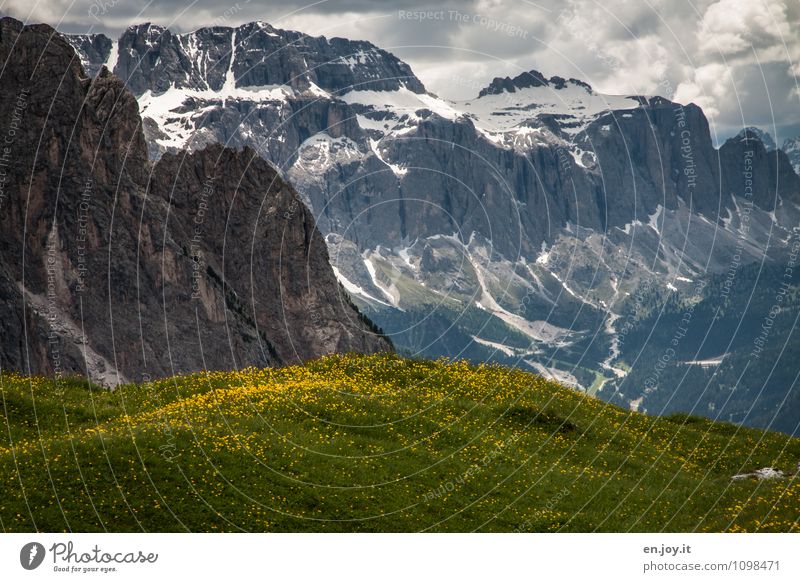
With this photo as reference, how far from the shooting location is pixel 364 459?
49.2m

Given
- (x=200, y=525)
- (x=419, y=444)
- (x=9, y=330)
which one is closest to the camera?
(x=200, y=525)

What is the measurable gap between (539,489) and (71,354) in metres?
168

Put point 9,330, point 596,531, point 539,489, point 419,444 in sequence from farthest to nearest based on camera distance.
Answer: point 9,330 < point 419,444 < point 539,489 < point 596,531

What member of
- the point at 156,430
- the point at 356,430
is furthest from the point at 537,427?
the point at 156,430

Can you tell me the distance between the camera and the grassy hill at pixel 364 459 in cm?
4391

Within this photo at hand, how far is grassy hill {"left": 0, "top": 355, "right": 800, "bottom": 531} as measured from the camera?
43.9 m

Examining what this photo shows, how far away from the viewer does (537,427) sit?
191ft

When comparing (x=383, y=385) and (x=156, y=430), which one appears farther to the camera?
(x=383, y=385)

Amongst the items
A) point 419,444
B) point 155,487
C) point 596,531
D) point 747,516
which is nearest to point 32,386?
point 155,487

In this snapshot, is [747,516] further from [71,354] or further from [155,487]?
[71,354]

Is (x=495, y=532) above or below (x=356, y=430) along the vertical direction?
below

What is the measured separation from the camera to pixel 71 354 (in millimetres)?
198875

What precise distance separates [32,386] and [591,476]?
3424cm

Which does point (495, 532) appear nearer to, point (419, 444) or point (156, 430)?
point (419, 444)
